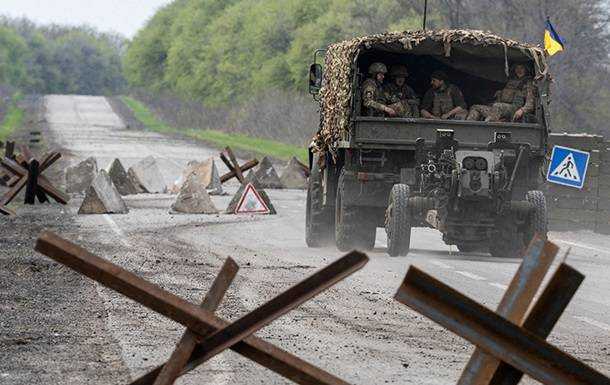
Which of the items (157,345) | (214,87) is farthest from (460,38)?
(214,87)

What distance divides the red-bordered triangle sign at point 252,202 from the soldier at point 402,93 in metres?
6.86

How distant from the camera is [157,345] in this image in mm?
10344

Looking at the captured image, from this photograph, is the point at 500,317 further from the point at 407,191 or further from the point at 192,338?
the point at 407,191

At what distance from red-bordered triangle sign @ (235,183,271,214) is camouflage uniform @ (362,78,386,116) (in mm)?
7099

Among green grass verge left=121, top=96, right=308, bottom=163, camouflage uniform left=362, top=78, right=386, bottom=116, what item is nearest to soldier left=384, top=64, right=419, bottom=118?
camouflage uniform left=362, top=78, right=386, bottom=116

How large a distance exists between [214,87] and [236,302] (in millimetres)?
107843

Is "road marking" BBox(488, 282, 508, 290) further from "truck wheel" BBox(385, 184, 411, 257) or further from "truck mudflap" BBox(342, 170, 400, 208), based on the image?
"truck mudflap" BBox(342, 170, 400, 208)

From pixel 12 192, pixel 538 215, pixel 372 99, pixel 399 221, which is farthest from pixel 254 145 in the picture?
pixel 399 221

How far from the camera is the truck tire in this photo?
20.2 metres

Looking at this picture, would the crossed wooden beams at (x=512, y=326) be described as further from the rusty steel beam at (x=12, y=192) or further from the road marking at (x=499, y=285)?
the rusty steel beam at (x=12, y=192)

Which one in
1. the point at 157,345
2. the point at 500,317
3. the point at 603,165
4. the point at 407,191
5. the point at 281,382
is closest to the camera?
the point at 500,317

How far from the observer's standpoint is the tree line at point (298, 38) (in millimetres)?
55062

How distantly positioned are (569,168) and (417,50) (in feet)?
23.6

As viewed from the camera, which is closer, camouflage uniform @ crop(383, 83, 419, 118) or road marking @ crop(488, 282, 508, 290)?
road marking @ crop(488, 282, 508, 290)
